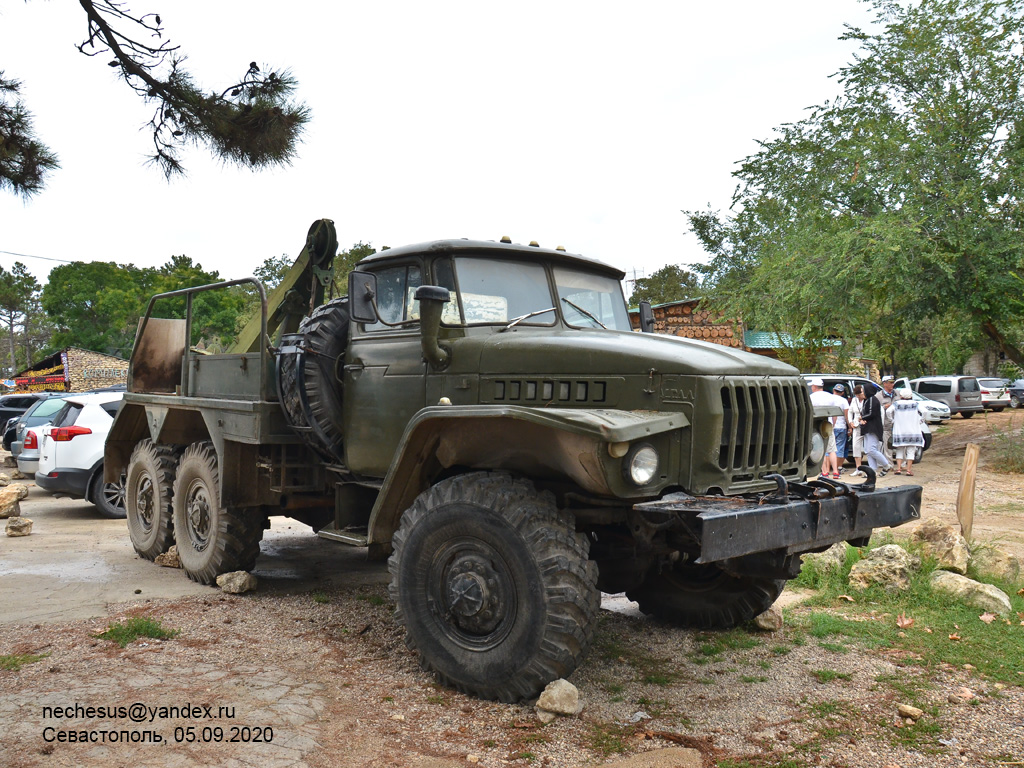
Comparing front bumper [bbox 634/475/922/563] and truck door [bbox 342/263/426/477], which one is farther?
truck door [bbox 342/263/426/477]

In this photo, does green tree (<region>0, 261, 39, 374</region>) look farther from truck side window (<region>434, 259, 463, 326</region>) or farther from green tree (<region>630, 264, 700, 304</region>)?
truck side window (<region>434, 259, 463, 326</region>)

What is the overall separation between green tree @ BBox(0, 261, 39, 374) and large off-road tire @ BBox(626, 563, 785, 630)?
66446 mm

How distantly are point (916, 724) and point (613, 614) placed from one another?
2318 millimetres

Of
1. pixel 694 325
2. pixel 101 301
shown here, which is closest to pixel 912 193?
pixel 694 325

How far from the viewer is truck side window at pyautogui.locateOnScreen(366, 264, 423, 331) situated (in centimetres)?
521

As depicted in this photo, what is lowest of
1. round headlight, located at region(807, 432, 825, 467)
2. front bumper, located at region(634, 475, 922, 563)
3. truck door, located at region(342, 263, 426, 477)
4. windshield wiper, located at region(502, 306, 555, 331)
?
front bumper, located at region(634, 475, 922, 563)

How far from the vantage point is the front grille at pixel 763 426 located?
418cm

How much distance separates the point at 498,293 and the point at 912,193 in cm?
1299

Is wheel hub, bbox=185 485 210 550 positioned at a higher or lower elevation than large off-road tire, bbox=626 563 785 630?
higher

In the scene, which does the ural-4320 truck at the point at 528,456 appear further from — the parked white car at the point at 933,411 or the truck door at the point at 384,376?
the parked white car at the point at 933,411

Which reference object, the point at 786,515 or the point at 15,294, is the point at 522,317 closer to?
the point at 786,515

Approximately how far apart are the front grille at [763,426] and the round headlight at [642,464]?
407 millimetres

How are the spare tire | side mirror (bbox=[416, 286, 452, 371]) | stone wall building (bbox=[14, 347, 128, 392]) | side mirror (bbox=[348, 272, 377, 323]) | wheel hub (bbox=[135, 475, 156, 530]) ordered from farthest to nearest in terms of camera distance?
1. stone wall building (bbox=[14, 347, 128, 392])
2. wheel hub (bbox=[135, 475, 156, 530])
3. the spare tire
4. side mirror (bbox=[348, 272, 377, 323])
5. side mirror (bbox=[416, 286, 452, 371])

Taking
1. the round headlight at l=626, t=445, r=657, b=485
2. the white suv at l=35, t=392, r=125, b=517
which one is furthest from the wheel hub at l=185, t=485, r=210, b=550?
the white suv at l=35, t=392, r=125, b=517
